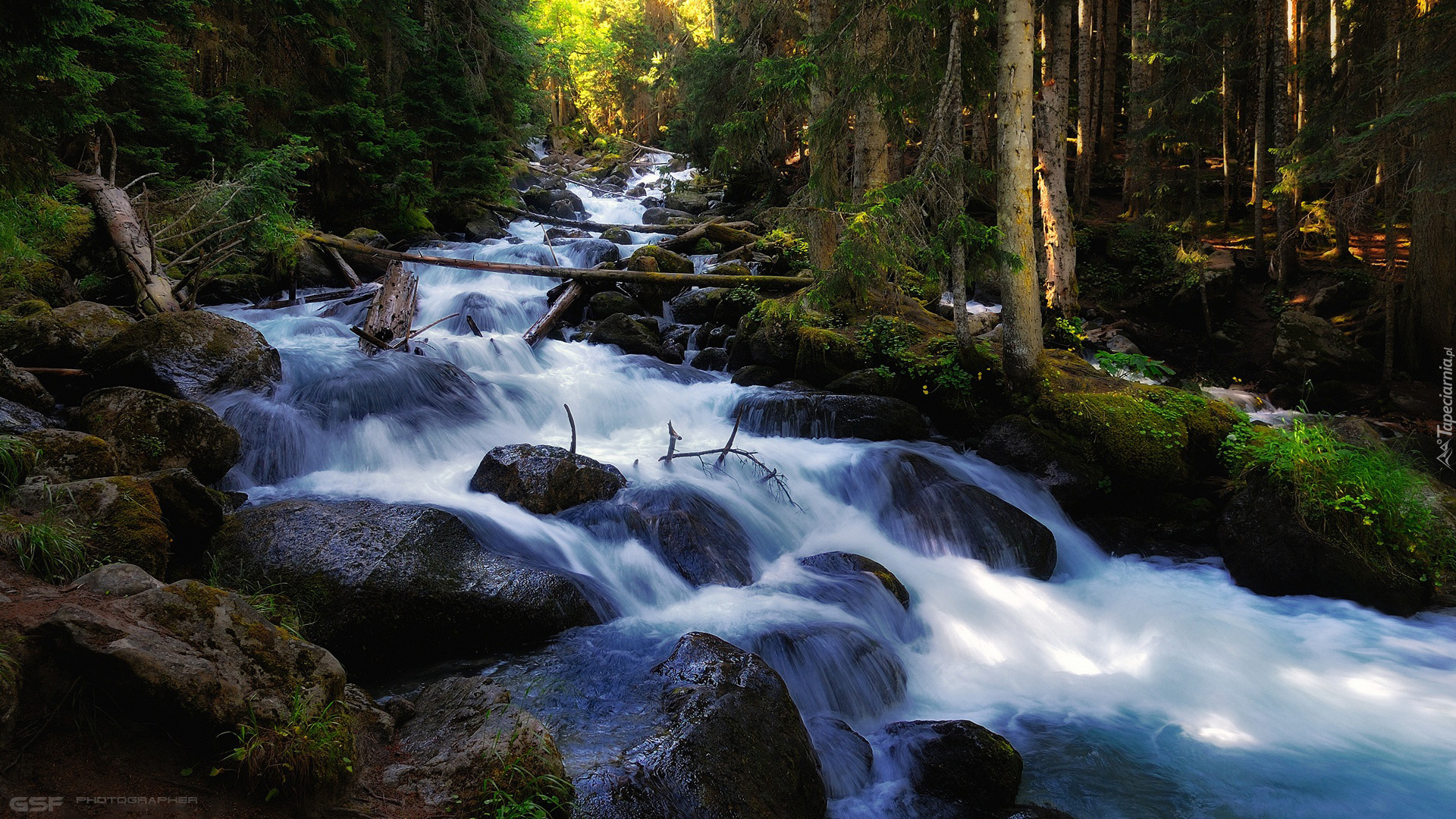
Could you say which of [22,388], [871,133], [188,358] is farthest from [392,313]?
[871,133]

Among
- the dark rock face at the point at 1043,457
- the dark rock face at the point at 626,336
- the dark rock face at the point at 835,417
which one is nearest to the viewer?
the dark rock face at the point at 1043,457

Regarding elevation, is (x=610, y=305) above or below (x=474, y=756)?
above

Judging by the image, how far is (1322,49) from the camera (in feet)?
58.2

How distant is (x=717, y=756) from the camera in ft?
11.9

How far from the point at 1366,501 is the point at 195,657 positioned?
31.2 ft

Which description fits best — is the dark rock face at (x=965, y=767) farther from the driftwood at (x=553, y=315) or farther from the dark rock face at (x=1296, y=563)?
the driftwood at (x=553, y=315)

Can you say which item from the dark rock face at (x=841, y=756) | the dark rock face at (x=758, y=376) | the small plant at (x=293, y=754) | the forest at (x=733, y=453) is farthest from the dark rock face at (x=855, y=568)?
the dark rock face at (x=758, y=376)

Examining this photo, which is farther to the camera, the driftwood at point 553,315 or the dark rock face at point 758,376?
the driftwood at point 553,315

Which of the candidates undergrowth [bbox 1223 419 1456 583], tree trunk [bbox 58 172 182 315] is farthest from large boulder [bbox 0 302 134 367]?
undergrowth [bbox 1223 419 1456 583]

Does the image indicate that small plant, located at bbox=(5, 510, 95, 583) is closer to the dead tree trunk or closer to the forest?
the forest

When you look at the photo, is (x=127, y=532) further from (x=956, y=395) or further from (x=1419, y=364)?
(x=1419, y=364)

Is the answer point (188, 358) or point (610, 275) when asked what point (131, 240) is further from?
point (610, 275)

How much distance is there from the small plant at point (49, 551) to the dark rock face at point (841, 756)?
413 cm

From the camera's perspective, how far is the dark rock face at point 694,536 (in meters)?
6.37
